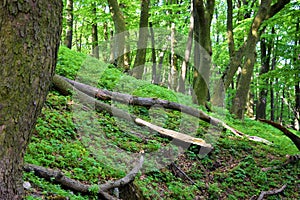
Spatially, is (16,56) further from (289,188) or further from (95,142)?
(289,188)

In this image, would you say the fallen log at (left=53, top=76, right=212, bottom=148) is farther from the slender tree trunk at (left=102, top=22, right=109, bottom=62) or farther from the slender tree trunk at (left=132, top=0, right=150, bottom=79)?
the slender tree trunk at (left=102, top=22, right=109, bottom=62)

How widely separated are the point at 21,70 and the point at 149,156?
161 inches

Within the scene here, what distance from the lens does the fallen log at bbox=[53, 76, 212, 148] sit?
21.2 feet

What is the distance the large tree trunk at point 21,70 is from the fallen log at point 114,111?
4549mm

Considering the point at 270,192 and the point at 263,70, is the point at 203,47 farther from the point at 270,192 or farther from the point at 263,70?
the point at 263,70

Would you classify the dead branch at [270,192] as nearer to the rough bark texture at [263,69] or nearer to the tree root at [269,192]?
the tree root at [269,192]

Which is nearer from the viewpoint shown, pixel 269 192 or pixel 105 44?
pixel 269 192

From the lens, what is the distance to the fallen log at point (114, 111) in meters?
6.47

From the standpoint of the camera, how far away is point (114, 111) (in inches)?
268

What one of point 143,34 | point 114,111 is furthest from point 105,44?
point 114,111

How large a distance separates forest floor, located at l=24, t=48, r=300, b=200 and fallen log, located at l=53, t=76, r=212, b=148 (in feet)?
0.45

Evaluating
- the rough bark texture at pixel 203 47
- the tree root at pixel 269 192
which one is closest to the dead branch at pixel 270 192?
the tree root at pixel 269 192

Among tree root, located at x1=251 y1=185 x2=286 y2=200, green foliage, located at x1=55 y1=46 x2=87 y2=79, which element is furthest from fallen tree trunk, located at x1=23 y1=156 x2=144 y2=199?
green foliage, located at x1=55 y1=46 x2=87 y2=79

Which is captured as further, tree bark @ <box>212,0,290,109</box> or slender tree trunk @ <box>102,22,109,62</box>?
slender tree trunk @ <box>102,22,109,62</box>
